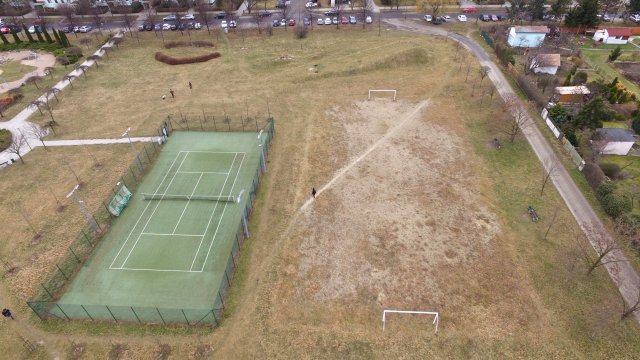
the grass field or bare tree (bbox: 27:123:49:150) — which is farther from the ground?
bare tree (bbox: 27:123:49:150)

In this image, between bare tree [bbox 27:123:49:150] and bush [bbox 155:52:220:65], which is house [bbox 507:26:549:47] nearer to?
bush [bbox 155:52:220:65]

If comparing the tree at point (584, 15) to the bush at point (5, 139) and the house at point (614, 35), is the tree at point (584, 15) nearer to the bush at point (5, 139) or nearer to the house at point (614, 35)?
the house at point (614, 35)

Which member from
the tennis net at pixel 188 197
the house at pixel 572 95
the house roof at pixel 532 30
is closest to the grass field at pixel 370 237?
the tennis net at pixel 188 197

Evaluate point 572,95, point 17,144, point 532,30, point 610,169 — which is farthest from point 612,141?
point 17,144

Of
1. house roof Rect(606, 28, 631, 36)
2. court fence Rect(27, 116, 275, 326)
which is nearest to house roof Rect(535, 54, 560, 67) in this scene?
house roof Rect(606, 28, 631, 36)

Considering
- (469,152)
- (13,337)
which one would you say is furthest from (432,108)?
(13,337)

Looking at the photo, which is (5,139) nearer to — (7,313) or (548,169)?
(7,313)

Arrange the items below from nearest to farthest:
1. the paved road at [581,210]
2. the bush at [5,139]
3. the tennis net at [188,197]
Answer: the paved road at [581,210], the tennis net at [188,197], the bush at [5,139]
